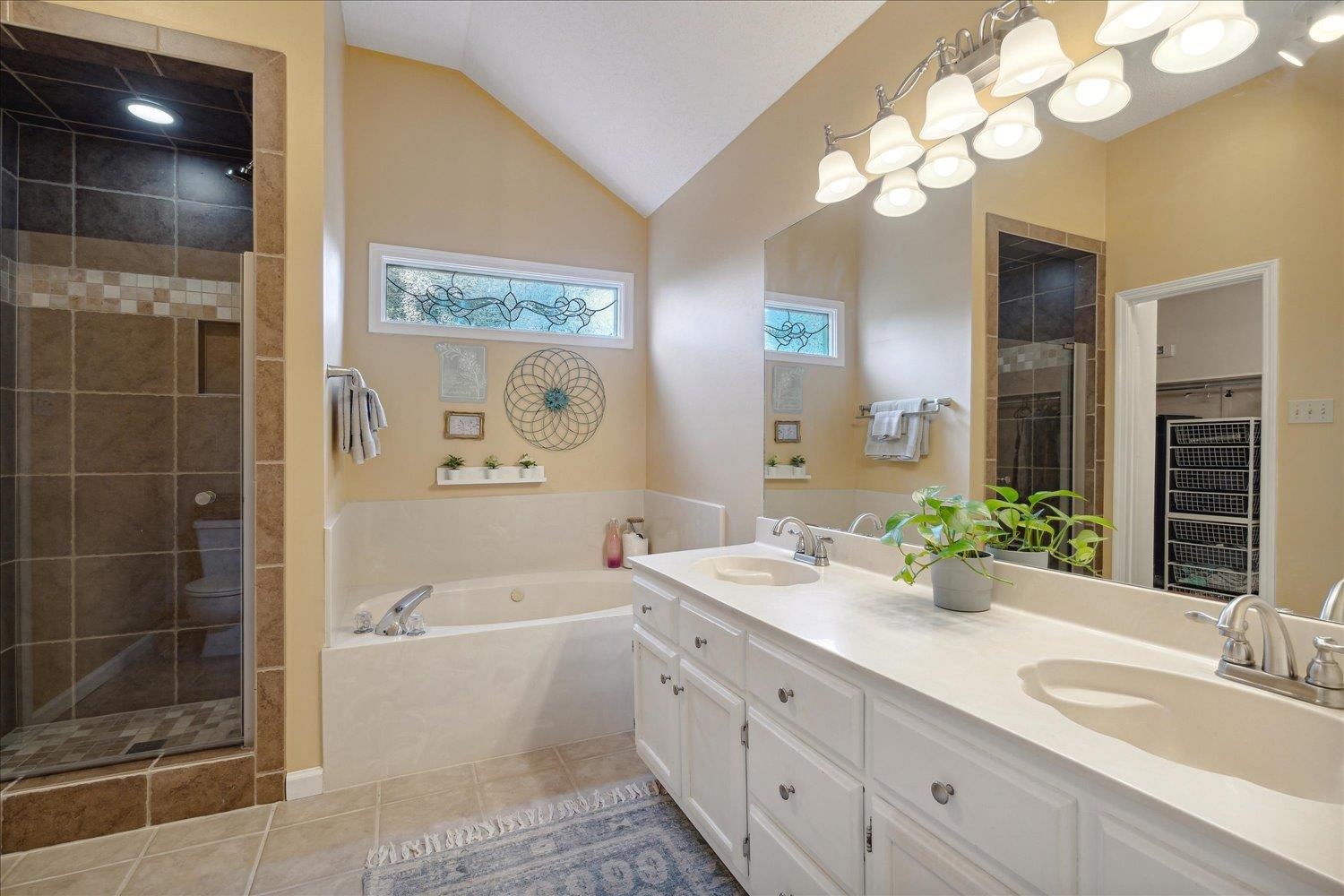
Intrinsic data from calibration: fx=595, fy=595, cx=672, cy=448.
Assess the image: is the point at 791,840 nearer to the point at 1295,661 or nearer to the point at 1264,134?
the point at 1295,661

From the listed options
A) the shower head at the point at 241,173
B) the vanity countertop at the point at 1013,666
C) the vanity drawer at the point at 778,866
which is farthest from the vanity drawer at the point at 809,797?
the shower head at the point at 241,173

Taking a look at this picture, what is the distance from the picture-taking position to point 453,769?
2.28 m

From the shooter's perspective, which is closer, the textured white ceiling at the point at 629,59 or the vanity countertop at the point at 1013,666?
the vanity countertop at the point at 1013,666

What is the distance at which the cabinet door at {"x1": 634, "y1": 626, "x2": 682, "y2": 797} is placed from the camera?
1.85m

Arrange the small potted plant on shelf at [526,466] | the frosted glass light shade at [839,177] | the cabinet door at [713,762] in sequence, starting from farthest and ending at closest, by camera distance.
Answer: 1. the small potted plant on shelf at [526,466]
2. the frosted glass light shade at [839,177]
3. the cabinet door at [713,762]

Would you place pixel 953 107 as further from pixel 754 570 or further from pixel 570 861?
pixel 570 861

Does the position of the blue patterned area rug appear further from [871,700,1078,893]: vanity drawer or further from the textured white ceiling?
the textured white ceiling

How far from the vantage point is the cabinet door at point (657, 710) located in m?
1.85

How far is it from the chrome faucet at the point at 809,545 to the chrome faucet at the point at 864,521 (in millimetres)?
87

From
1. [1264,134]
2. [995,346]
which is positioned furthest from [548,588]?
[1264,134]

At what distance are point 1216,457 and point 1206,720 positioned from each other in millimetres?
470

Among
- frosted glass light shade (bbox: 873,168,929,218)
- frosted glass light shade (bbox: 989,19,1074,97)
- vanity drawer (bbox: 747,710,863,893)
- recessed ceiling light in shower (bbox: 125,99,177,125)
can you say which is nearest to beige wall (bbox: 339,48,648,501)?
recessed ceiling light in shower (bbox: 125,99,177,125)

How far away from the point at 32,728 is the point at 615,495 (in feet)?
8.45

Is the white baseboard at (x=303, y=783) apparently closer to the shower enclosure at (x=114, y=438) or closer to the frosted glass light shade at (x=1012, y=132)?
the shower enclosure at (x=114, y=438)
